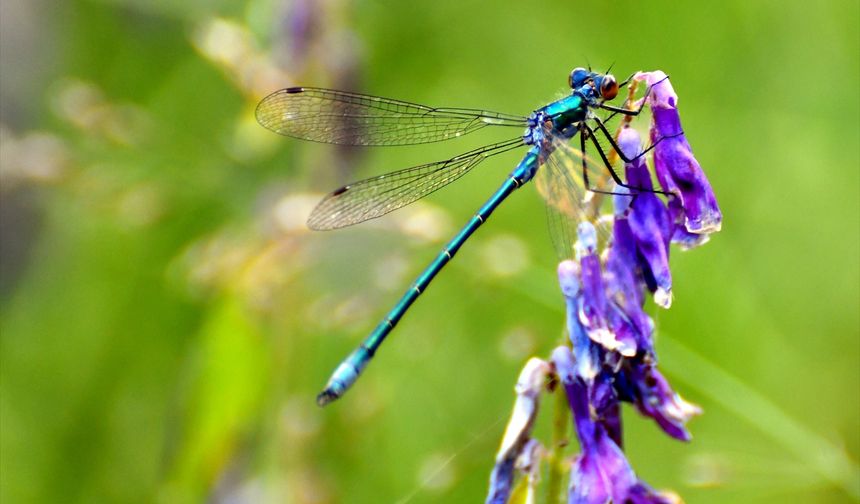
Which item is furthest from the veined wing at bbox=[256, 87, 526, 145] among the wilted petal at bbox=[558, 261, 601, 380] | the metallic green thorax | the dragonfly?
the wilted petal at bbox=[558, 261, 601, 380]

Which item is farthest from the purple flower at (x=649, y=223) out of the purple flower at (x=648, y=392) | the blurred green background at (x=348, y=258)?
the blurred green background at (x=348, y=258)

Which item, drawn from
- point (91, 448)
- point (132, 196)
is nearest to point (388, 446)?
point (91, 448)

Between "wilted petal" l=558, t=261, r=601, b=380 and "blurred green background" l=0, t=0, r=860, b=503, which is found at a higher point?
"blurred green background" l=0, t=0, r=860, b=503

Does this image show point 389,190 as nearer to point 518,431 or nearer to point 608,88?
point 608,88

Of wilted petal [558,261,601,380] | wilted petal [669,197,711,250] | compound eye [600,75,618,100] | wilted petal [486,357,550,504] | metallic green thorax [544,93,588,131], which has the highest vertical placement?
compound eye [600,75,618,100]

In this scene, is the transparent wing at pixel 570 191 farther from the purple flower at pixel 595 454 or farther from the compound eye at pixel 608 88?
the purple flower at pixel 595 454

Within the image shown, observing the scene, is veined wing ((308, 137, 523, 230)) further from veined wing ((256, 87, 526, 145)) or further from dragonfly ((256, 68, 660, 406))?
veined wing ((256, 87, 526, 145))
